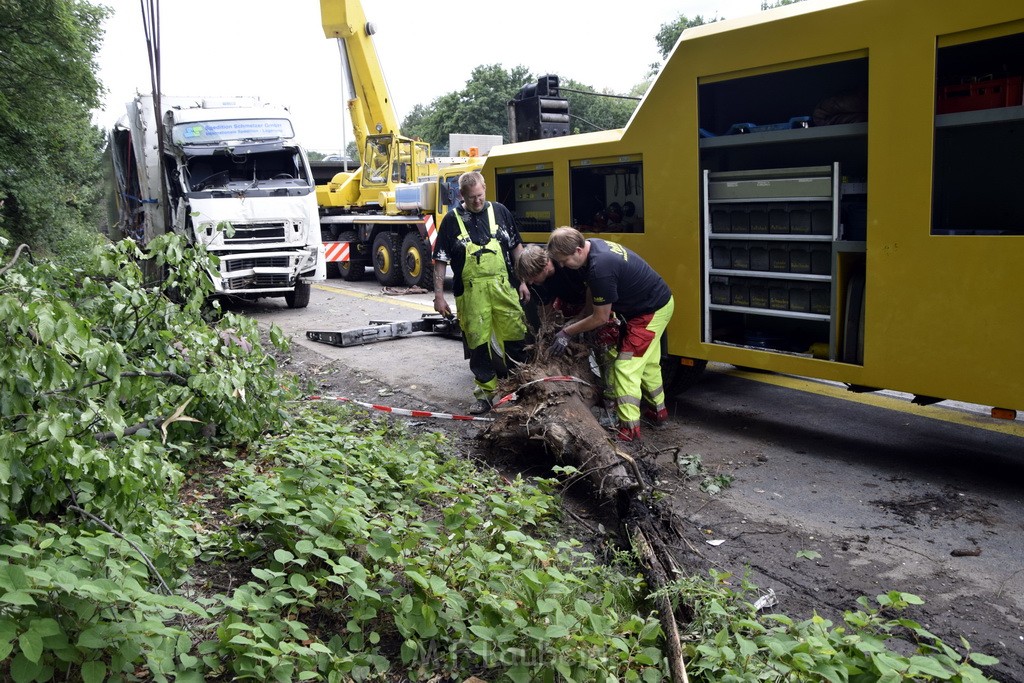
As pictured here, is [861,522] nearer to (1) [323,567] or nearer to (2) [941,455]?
(2) [941,455]

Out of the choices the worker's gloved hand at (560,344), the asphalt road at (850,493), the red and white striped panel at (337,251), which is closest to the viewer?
the asphalt road at (850,493)

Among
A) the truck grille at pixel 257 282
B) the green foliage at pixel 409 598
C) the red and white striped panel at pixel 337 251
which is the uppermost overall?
the red and white striped panel at pixel 337 251

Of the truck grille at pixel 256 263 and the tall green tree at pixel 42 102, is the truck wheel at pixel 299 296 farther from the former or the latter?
the tall green tree at pixel 42 102

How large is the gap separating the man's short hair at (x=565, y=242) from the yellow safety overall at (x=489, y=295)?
32.1 inches

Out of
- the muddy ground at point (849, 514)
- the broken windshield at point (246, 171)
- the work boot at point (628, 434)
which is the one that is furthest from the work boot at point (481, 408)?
the broken windshield at point (246, 171)

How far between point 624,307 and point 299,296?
8.84 metres

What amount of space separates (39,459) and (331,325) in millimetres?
8679

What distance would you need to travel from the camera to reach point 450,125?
44281 millimetres

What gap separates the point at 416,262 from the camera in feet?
51.2

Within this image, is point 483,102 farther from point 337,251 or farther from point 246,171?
point 246,171

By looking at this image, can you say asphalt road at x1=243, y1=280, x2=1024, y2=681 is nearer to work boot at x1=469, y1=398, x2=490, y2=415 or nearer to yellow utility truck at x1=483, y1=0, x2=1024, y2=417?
work boot at x1=469, y1=398, x2=490, y2=415

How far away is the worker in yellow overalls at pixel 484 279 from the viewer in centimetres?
652

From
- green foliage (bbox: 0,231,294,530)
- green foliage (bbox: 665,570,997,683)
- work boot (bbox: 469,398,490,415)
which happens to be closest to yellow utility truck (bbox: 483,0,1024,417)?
work boot (bbox: 469,398,490,415)

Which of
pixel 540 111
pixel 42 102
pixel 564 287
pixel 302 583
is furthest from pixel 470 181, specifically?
pixel 42 102
